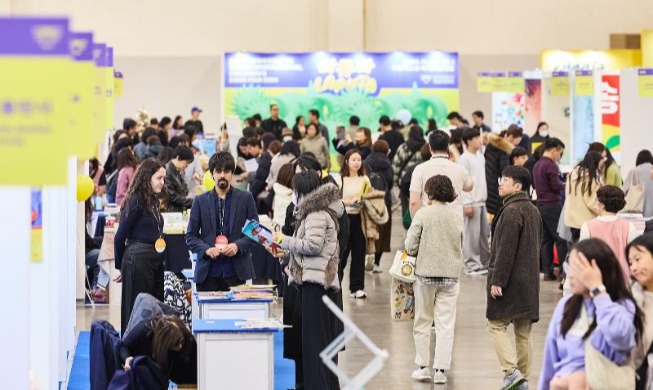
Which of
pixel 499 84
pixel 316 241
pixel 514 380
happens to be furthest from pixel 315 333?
pixel 499 84

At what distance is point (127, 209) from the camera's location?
29.1 ft

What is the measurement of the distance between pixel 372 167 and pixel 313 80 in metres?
10.5

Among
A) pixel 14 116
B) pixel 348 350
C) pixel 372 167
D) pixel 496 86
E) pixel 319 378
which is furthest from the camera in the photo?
pixel 496 86

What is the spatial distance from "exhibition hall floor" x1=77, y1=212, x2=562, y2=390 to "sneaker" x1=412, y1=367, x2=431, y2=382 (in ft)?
0.19

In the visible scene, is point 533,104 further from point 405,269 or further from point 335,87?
point 405,269

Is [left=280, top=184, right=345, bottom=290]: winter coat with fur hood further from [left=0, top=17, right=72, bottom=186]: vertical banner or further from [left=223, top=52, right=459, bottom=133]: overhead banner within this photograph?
[left=223, top=52, right=459, bottom=133]: overhead banner

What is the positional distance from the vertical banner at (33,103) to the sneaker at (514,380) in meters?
4.16

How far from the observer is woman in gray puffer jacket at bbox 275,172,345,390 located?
767 centimetres

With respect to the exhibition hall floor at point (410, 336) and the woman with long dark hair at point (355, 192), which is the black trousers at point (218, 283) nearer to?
the exhibition hall floor at point (410, 336)

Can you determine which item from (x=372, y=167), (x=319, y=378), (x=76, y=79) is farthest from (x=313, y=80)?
(x=76, y=79)

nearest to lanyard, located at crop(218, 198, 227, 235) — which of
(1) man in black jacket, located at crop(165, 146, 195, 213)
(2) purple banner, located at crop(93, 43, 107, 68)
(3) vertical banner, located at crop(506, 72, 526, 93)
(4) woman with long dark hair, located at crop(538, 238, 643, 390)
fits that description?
(2) purple banner, located at crop(93, 43, 107, 68)

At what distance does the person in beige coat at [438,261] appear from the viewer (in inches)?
334

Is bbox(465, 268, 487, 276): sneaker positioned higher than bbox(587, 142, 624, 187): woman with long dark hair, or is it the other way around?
bbox(587, 142, 624, 187): woman with long dark hair

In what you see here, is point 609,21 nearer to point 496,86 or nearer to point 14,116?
point 496,86
